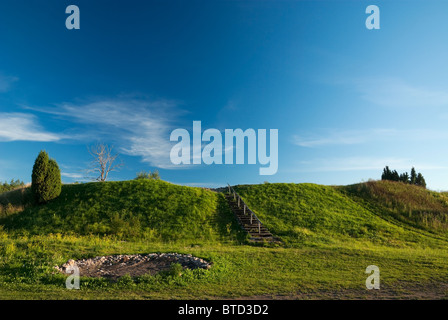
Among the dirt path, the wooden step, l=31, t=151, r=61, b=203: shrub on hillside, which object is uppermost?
l=31, t=151, r=61, b=203: shrub on hillside

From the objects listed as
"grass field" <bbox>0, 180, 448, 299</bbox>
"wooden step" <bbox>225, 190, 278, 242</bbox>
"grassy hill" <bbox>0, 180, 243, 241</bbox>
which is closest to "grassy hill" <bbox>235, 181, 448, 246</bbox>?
"grass field" <bbox>0, 180, 448, 299</bbox>

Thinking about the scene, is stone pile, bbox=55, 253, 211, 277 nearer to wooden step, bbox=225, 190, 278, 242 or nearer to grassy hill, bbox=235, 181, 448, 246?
wooden step, bbox=225, 190, 278, 242

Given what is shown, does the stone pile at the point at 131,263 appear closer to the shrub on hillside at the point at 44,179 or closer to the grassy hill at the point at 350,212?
the grassy hill at the point at 350,212

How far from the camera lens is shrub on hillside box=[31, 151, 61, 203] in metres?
26.8

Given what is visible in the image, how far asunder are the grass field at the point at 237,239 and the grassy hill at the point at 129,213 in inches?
3.8

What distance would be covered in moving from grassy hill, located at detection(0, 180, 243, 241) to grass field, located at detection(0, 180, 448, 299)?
10 centimetres

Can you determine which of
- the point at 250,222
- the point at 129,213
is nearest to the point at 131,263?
the point at 129,213

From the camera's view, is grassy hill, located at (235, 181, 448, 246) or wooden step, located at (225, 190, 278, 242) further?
grassy hill, located at (235, 181, 448, 246)

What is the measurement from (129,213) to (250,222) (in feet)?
34.9

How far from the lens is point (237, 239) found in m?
20.2

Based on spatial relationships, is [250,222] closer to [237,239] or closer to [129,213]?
[237,239]

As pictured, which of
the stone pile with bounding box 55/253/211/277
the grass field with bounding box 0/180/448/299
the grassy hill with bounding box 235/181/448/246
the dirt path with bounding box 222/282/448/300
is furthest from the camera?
the grassy hill with bounding box 235/181/448/246
